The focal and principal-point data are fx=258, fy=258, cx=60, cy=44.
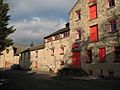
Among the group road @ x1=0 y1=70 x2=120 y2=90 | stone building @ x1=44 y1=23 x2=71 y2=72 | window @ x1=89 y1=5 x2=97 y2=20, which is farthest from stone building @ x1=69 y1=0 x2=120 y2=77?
road @ x1=0 y1=70 x2=120 y2=90

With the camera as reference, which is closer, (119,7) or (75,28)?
(119,7)

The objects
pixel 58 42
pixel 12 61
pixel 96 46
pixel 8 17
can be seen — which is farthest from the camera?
pixel 12 61

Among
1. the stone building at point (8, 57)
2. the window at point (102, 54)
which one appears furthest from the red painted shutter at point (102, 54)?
the stone building at point (8, 57)

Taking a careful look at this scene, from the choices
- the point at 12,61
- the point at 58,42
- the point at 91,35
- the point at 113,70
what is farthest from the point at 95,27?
the point at 12,61

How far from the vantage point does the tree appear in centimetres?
3769

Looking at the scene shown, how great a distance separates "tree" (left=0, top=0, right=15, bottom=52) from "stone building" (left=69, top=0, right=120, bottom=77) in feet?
34.4

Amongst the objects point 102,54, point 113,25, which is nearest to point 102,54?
point 102,54

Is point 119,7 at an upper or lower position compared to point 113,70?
upper

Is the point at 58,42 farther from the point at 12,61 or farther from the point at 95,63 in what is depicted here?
the point at 12,61

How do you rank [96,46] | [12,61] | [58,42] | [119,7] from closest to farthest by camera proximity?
[119,7] < [96,46] < [58,42] < [12,61]

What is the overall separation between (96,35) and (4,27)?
14.3 metres

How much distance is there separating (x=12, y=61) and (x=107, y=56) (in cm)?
4952

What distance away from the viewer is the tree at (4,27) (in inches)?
1484

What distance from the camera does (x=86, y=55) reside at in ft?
131
